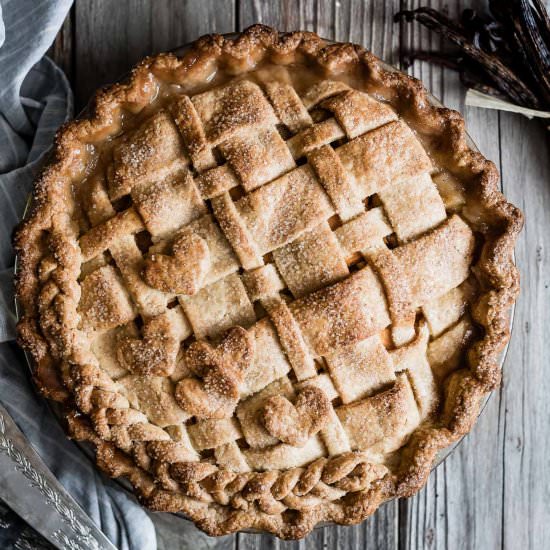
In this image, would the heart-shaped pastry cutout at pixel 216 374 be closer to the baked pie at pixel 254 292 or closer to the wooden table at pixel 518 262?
the baked pie at pixel 254 292

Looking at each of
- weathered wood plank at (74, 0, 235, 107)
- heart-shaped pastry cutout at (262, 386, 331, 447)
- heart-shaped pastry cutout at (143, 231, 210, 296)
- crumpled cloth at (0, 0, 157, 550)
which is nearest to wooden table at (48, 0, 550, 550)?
Result: weathered wood plank at (74, 0, 235, 107)

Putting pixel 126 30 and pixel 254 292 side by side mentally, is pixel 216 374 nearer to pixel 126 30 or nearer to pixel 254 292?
pixel 254 292

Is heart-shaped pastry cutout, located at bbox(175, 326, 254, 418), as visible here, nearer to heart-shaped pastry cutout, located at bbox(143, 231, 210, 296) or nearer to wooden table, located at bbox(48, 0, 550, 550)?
heart-shaped pastry cutout, located at bbox(143, 231, 210, 296)

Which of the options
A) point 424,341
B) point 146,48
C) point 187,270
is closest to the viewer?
point 187,270

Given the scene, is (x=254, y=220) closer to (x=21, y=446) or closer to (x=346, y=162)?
(x=346, y=162)

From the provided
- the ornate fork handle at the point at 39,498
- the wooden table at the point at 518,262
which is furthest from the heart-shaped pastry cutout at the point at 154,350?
the wooden table at the point at 518,262

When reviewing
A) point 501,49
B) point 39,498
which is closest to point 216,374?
point 39,498

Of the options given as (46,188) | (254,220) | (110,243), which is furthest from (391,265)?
(46,188)
